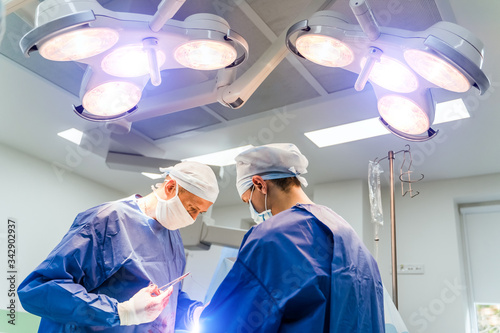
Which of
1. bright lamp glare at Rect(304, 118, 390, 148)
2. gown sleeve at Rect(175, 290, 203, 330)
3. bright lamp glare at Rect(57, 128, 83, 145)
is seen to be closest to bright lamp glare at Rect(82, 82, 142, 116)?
gown sleeve at Rect(175, 290, 203, 330)

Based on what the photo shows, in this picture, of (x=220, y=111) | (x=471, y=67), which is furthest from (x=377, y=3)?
(x=220, y=111)

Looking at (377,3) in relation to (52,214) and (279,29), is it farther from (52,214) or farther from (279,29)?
(52,214)

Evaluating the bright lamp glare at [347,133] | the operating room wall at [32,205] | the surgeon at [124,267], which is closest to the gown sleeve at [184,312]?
the surgeon at [124,267]

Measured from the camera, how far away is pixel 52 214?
4.29 m

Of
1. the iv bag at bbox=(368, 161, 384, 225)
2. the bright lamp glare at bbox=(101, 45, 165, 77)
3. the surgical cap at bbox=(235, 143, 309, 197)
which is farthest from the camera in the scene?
the iv bag at bbox=(368, 161, 384, 225)

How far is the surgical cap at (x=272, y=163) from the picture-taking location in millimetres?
1382

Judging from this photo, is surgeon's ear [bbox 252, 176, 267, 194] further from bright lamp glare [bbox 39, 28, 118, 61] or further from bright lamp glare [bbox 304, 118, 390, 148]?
bright lamp glare [bbox 304, 118, 390, 148]

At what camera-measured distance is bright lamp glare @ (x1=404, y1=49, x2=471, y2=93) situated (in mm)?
1079

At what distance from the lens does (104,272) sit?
1612 mm

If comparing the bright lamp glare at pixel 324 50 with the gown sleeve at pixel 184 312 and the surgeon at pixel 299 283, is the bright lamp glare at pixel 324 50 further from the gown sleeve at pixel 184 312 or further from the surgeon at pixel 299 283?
the gown sleeve at pixel 184 312

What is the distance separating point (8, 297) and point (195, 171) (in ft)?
9.33

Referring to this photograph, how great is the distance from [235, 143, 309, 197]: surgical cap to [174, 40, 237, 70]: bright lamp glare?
311mm

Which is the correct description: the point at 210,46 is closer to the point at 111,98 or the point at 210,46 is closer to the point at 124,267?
the point at 111,98

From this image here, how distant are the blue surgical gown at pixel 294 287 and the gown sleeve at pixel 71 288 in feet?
2.06
